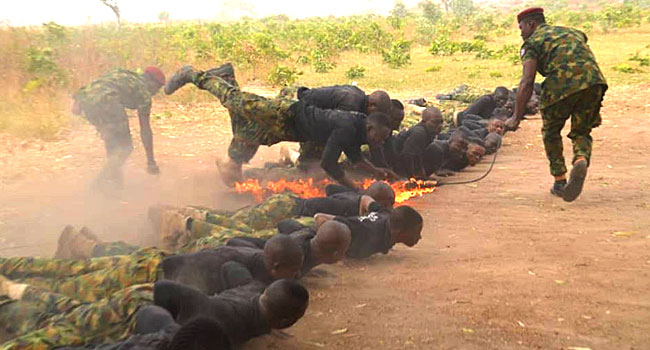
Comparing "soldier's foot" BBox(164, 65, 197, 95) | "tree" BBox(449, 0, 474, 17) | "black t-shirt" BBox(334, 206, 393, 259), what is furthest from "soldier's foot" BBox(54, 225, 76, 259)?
"tree" BBox(449, 0, 474, 17)

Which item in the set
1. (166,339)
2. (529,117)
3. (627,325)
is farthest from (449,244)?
(529,117)

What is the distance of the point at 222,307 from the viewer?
9.43 feet

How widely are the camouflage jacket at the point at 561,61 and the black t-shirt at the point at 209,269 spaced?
11.5 ft

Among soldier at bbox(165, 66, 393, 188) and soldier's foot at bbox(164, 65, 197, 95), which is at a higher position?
soldier's foot at bbox(164, 65, 197, 95)

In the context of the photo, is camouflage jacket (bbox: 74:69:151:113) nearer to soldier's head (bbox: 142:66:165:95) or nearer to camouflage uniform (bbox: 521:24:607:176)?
soldier's head (bbox: 142:66:165:95)

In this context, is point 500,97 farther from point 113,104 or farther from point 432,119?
point 113,104

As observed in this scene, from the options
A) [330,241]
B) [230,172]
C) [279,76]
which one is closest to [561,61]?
[330,241]

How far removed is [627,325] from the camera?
3.13 m

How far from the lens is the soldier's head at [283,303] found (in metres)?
2.81

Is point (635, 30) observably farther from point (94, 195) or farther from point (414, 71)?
point (94, 195)

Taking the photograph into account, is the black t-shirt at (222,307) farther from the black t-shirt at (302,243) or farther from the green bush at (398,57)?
the green bush at (398,57)

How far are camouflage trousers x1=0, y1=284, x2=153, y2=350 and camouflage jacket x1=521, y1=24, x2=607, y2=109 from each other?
4101 millimetres

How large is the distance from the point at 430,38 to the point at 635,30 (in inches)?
322

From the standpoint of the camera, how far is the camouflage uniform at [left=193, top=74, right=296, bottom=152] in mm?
6078
